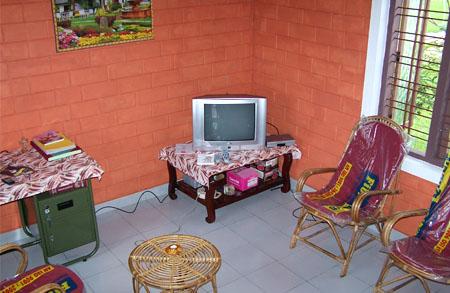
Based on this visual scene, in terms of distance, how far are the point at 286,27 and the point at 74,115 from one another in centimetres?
199

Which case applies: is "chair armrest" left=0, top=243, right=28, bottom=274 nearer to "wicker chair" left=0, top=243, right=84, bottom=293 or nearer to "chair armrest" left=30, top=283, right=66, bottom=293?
"wicker chair" left=0, top=243, right=84, bottom=293

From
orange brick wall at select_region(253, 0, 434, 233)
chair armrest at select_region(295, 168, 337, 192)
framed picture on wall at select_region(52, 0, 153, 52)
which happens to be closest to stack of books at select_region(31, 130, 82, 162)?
framed picture on wall at select_region(52, 0, 153, 52)

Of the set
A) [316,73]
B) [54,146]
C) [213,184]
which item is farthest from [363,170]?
[54,146]

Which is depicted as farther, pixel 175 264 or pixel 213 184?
pixel 213 184

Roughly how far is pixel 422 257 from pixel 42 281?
2.32 metres

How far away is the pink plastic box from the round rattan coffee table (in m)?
1.34

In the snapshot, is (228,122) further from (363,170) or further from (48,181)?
(48,181)

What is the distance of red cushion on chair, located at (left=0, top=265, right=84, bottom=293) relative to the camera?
3113 millimetres

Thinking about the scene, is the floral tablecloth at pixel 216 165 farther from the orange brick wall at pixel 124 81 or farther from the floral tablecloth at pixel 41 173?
the floral tablecloth at pixel 41 173

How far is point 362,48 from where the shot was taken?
4227 mm

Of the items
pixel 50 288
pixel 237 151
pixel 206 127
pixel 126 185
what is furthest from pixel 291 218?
pixel 50 288

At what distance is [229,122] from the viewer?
15.2ft

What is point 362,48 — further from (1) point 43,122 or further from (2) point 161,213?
(1) point 43,122

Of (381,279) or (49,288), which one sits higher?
(49,288)
